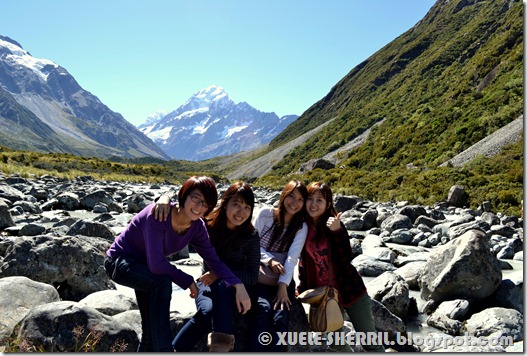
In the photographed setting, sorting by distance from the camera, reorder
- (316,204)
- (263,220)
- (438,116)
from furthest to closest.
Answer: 1. (438,116)
2. (263,220)
3. (316,204)

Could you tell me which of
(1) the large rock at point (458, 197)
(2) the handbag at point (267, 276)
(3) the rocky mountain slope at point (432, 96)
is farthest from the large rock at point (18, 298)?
(3) the rocky mountain slope at point (432, 96)

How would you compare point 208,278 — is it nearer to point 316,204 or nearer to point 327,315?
point 327,315

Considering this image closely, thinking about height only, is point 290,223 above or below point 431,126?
below

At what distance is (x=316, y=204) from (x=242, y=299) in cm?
140

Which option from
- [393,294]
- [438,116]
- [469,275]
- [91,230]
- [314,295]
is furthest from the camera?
[438,116]

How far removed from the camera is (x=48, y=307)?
3961 millimetres

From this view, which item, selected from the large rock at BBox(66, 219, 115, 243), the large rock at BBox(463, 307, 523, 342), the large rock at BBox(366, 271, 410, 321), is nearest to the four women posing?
the large rock at BBox(366, 271, 410, 321)

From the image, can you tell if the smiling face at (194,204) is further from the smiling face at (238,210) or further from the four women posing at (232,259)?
the smiling face at (238,210)

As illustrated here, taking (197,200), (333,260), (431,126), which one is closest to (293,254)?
(333,260)

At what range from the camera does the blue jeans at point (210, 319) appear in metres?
4.03

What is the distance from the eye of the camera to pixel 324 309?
4211mm

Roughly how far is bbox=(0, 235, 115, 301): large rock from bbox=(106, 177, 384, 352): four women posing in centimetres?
222

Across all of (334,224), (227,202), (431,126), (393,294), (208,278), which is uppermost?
(431,126)

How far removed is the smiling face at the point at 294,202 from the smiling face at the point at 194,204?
110 centimetres
